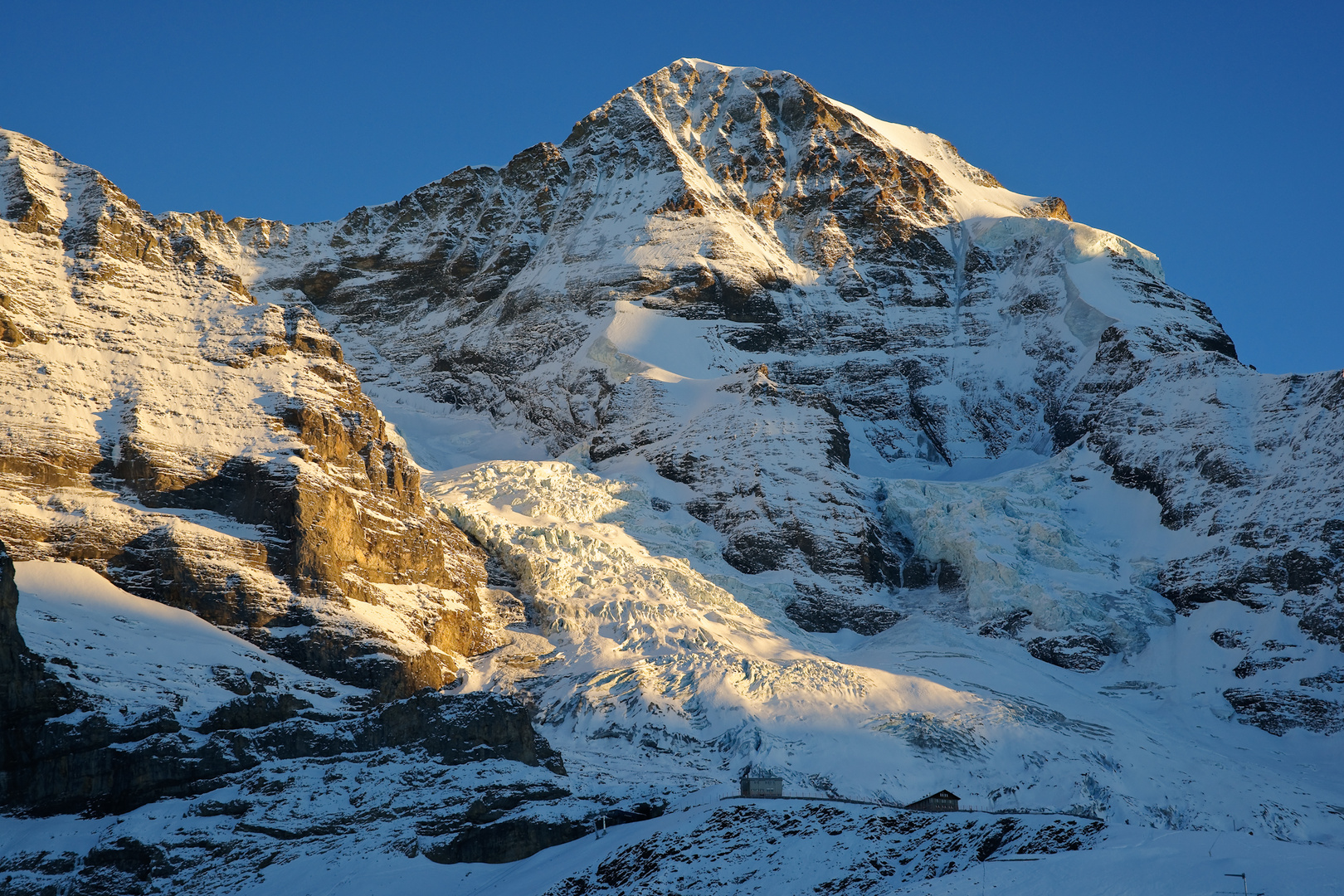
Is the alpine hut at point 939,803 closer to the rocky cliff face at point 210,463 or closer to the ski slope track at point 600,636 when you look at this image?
the ski slope track at point 600,636

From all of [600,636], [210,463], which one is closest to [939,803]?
[600,636]

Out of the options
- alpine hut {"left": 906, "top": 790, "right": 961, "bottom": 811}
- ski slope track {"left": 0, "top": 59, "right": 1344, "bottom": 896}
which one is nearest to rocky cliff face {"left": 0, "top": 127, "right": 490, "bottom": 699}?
ski slope track {"left": 0, "top": 59, "right": 1344, "bottom": 896}

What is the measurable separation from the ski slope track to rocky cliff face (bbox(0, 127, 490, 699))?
42 cm

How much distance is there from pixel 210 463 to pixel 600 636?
3914 cm

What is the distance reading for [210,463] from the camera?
494 ft

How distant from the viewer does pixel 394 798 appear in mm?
109875

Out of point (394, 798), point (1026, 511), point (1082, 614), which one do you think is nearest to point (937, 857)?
point (394, 798)

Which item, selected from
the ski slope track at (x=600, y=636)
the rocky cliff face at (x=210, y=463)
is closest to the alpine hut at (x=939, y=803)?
the ski slope track at (x=600, y=636)

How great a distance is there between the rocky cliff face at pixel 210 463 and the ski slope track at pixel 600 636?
0.42 meters

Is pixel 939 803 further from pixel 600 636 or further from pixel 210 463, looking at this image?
pixel 210 463

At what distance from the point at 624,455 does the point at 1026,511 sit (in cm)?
4738

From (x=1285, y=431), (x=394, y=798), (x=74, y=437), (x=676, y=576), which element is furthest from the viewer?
(x=1285, y=431)

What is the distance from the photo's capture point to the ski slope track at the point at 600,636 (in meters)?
102

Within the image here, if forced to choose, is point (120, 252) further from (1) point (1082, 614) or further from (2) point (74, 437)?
(1) point (1082, 614)
